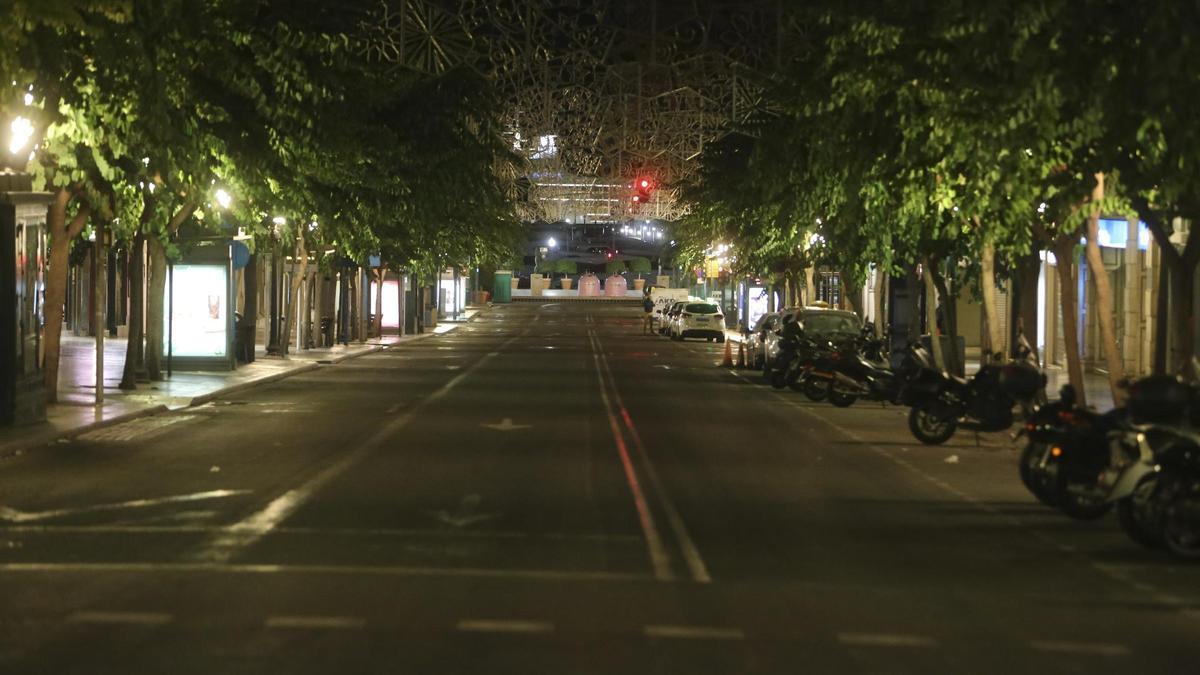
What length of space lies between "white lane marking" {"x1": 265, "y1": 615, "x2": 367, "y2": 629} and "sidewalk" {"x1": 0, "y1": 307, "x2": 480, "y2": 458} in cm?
1094

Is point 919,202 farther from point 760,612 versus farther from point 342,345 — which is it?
point 342,345

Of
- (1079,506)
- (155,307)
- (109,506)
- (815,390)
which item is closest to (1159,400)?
(1079,506)

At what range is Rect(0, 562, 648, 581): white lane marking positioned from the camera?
11070 millimetres

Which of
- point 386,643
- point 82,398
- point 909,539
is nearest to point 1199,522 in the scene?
point 909,539

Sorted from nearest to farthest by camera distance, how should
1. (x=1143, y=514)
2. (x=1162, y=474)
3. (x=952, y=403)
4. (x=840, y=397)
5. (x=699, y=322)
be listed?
(x=1162, y=474) → (x=1143, y=514) → (x=952, y=403) → (x=840, y=397) → (x=699, y=322)

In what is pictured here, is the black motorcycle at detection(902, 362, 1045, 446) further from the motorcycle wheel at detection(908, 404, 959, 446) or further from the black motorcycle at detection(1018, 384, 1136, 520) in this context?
the black motorcycle at detection(1018, 384, 1136, 520)

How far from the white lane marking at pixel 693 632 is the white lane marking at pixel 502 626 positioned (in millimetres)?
581

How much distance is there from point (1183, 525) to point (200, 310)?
2856 centimetres

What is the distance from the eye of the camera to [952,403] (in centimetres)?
2167

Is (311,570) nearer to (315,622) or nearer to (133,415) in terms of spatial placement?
(315,622)

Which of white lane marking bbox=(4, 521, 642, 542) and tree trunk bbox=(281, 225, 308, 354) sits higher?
tree trunk bbox=(281, 225, 308, 354)

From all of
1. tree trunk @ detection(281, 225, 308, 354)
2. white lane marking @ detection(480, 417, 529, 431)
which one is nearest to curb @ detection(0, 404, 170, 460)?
white lane marking @ detection(480, 417, 529, 431)

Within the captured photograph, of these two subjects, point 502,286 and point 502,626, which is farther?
Answer: point 502,286

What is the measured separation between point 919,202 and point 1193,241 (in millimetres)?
3477
